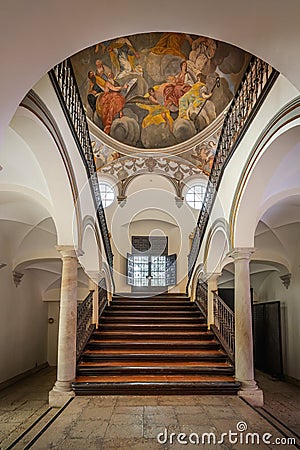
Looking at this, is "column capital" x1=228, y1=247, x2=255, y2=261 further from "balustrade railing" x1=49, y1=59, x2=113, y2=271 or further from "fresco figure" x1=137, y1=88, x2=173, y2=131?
"fresco figure" x1=137, y1=88, x2=173, y2=131

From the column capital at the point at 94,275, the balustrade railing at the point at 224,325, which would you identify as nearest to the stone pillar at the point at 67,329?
the column capital at the point at 94,275

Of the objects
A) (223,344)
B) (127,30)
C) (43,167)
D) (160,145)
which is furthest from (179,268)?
(127,30)

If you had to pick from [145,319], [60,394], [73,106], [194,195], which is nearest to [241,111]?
[73,106]

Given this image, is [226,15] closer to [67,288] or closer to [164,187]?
[67,288]

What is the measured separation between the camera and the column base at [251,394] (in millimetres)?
7535

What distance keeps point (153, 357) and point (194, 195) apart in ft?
31.2

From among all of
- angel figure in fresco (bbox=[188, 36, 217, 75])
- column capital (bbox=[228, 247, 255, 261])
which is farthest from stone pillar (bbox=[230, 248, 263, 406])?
angel figure in fresco (bbox=[188, 36, 217, 75])

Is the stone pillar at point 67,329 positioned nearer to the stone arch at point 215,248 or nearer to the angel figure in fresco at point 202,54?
the stone arch at point 215,248

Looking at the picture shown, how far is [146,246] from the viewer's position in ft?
59.5

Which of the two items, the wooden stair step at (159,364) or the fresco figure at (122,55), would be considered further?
the fresco figure at (122,55)

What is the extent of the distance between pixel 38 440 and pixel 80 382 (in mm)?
2511

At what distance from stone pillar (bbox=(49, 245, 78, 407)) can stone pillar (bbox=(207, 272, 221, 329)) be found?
3.91 meters

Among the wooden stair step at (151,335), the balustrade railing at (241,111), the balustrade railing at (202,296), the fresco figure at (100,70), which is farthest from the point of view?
the fresco figure at (100,70)

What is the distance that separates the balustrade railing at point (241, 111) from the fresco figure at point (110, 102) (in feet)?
19.8
